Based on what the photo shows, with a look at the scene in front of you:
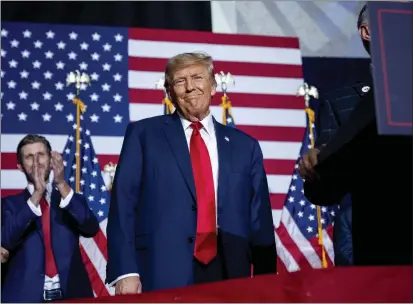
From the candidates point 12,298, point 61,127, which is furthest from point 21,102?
point 12,298

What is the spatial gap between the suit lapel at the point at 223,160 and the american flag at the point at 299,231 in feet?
6.18

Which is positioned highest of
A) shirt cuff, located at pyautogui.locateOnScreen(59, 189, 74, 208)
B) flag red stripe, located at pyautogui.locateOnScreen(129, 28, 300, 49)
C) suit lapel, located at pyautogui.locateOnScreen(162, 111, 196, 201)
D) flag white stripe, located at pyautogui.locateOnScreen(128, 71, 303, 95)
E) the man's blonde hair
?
flag red stripe, located at pyautogui.locateOnScreen(129, 28, 300, 49)

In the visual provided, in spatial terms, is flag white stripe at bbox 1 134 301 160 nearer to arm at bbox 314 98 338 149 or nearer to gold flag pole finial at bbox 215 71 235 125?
gold flag pole finial at bbox 215 71 235 125

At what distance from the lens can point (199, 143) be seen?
2.35m

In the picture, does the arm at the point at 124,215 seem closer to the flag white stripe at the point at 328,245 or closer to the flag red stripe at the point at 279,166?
the flag white stripe at the point at 328,245

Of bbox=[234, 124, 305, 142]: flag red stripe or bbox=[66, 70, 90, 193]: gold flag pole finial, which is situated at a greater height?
bbox=[66, 70, 90, 193]: gold flag pole finial

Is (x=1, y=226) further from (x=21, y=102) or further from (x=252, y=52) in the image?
(x=252, y=52)

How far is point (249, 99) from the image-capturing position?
480 cm

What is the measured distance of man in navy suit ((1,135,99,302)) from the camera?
3.15 metres

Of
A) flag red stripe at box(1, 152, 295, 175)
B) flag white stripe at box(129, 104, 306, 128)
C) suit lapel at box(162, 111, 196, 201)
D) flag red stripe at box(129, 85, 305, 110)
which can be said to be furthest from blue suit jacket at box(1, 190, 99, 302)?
flag white stripe at box(129, 104, 306, 128)

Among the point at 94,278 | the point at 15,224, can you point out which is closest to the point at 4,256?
the point at 15,224

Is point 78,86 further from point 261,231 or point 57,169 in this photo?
point 261,231

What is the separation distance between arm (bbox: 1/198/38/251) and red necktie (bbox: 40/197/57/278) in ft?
0.17

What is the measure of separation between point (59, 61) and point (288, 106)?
4.72ft
